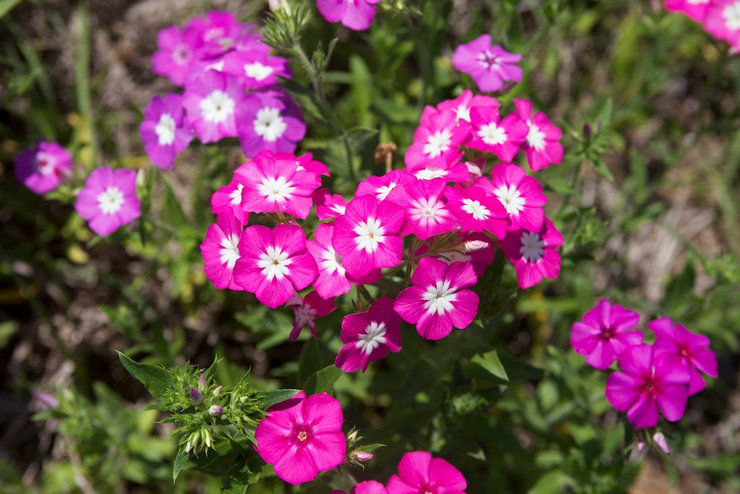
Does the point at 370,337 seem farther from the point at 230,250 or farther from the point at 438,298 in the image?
the point at 230,250

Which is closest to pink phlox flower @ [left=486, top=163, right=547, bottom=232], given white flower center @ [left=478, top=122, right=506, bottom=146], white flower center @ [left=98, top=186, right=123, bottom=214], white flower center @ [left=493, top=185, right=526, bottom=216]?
white flower center @ [left=493, top=185, right=526, bottom=216]

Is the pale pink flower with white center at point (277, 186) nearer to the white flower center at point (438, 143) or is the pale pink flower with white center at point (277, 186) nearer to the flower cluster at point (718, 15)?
the white flower center at point (438, 143)

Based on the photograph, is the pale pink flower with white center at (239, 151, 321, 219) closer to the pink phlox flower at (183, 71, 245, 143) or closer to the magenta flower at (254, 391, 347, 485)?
the pink phlox flower at (183, 71, 245, 143)

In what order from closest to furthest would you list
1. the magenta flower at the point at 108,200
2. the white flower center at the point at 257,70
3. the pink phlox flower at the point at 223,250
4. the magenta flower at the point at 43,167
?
the pink phlox flower at the point at 223,250 → the white flower center at the point at 257,70 → the magenta flower at the point at 108,200 → the magenta flower at the point at 43,167

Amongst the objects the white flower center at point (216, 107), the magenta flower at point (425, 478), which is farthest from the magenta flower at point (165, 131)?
the magenta flower at point (425, 478)

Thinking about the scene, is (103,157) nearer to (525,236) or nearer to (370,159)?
(370,159)

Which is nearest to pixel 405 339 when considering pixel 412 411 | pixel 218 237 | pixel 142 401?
pixel 412 411
